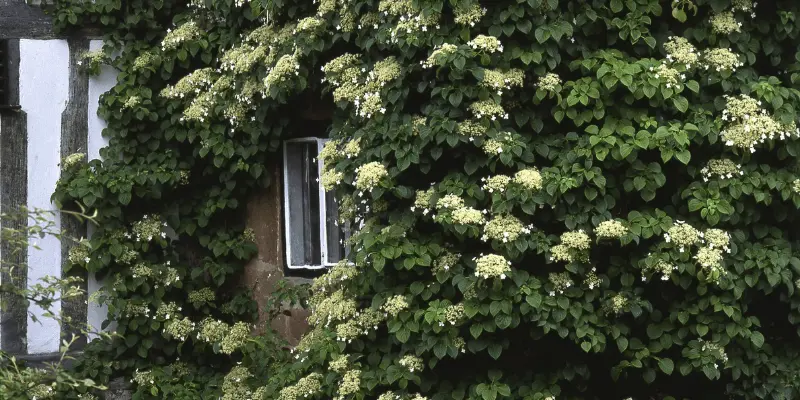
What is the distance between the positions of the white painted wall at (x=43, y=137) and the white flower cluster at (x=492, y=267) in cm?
413

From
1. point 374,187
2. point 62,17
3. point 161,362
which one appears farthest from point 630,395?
point 62,17

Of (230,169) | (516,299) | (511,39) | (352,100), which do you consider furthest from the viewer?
(230,169)

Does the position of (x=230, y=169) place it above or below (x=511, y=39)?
below

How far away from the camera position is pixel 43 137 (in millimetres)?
9242

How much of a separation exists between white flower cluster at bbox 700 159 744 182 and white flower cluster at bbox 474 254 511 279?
4.77 ft

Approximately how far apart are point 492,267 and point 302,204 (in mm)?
2955

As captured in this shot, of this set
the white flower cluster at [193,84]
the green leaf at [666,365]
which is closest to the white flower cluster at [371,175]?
the green leaf at [666,365]

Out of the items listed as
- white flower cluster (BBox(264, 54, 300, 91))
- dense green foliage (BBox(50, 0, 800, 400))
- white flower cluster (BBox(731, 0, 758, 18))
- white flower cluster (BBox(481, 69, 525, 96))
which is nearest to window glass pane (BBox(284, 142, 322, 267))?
white flower cluster (BBox(264, 54, 300, 91))

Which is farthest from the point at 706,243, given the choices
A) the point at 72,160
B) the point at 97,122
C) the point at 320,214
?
the point at 97,122

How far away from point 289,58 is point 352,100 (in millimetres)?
732

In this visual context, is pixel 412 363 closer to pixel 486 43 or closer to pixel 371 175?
pixel 371 175

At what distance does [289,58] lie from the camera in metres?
8.20

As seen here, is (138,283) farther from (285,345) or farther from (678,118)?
(678,118)

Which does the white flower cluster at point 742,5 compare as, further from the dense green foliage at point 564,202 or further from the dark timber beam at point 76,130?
the dark timber beam at point 76,130
